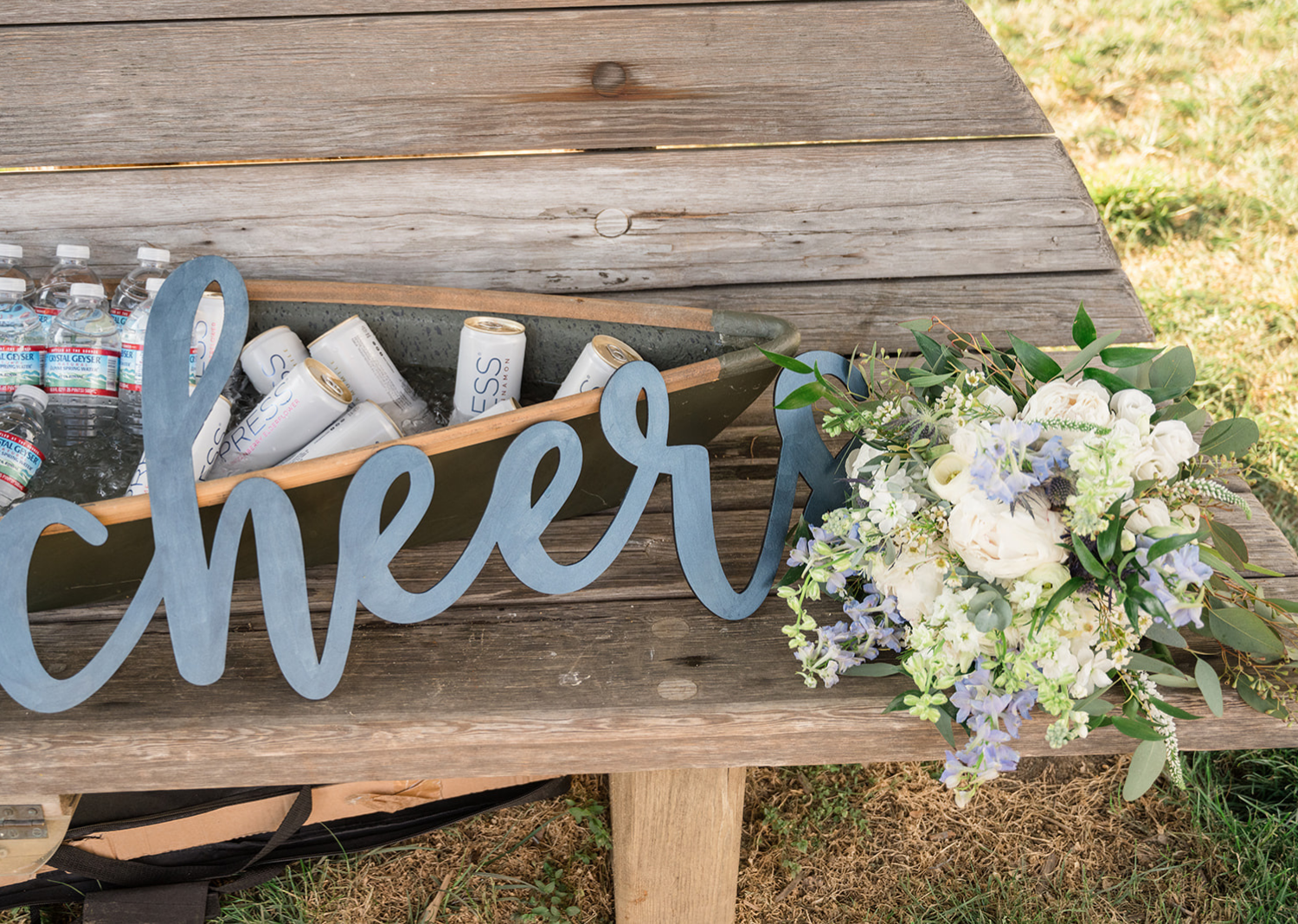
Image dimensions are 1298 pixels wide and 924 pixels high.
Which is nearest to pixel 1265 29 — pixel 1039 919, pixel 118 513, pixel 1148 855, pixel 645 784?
pixel 1148 855

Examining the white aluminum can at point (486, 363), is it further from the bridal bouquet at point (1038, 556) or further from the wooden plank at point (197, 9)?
the wooden plank at point (197, 9)

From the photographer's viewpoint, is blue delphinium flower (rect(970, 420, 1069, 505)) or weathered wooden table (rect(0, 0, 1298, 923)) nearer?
blue delphinium flower (rect(970, 420, 1069, 505))

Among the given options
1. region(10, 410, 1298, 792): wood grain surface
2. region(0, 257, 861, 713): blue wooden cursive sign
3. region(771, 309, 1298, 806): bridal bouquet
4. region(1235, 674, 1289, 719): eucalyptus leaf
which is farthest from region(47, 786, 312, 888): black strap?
region(1235, 674, 1289, 719): eucalyptus leaf

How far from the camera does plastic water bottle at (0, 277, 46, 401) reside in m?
1.04

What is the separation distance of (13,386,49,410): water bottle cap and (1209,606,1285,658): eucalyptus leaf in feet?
4.44

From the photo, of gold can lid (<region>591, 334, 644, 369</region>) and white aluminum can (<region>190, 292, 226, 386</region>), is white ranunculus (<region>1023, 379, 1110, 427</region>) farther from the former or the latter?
white aluminum can (<region>190, 292, 226, 386</region>)

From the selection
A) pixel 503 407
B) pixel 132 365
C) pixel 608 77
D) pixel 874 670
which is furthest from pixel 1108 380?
pixel 132 365

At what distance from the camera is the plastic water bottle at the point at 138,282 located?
113cm

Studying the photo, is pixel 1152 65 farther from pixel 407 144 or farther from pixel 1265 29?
pixel 407 144

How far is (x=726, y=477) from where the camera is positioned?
1.14 m

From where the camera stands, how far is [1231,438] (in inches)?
31.5

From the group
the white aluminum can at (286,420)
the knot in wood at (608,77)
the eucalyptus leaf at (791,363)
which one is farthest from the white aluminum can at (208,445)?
the knot in wood at (608,77)

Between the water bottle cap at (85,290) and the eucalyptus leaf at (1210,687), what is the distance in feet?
4.69

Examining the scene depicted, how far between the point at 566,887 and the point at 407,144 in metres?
1.21
